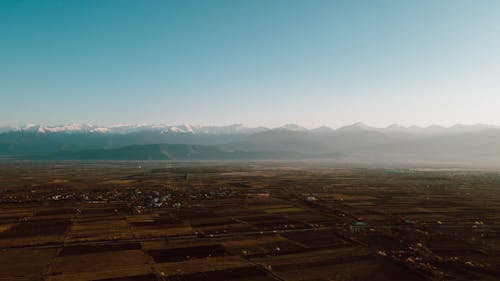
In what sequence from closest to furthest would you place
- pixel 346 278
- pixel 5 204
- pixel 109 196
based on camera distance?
pixel 346 278, pixel 5 204, pixel 109 196

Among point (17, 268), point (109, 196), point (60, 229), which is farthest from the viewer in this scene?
point (109, 196)

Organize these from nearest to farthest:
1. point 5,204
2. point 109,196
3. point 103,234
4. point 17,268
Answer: point 17,268
point 103,234
point 5,204
point 109,196

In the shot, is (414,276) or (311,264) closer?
(414,276)

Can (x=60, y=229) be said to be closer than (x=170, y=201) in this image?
Yes

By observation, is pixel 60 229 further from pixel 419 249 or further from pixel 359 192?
pixel 359 192

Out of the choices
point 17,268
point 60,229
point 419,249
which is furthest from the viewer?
point 60,229

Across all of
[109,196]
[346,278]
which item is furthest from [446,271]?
[109,196]

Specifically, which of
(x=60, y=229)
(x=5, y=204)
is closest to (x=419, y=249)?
(x=60, y=229)

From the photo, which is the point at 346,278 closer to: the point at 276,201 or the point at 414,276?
the point at 414,276
